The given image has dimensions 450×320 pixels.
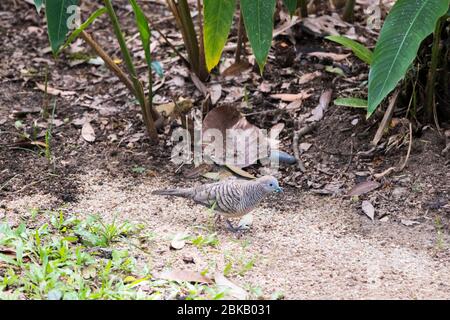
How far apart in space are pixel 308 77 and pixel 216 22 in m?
1.64

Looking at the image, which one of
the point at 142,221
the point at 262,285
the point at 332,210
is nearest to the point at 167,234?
the point at 142,221

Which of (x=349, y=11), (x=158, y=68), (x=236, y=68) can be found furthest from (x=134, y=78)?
(x=349, y=11)

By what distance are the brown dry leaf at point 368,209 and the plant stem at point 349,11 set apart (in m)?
2.08

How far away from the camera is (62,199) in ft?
15.9

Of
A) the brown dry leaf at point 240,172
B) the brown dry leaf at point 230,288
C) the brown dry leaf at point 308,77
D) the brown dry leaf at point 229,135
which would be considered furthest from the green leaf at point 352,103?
the brown dry leaf at point 230,288

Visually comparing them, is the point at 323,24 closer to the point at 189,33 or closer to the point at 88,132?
the point at 189,33

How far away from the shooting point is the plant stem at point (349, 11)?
20.3 feet

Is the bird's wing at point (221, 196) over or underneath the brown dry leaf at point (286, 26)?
underneath

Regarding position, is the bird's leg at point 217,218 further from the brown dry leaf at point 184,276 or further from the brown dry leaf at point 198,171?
the brown dry leaf at point 184,276

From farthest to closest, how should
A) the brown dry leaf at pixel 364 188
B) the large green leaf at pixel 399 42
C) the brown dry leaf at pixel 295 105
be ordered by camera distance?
the brown dry leaf at pixel 295 105 < the brown dry leaf at pixel 364 188 < the large green leaf at pixel 399 42

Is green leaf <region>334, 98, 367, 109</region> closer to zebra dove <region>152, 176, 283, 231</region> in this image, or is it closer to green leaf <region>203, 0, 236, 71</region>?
zebra dove <region>152, 176, 283, 231</region>

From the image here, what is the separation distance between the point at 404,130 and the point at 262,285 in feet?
6.20

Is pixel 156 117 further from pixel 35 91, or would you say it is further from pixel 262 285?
pixel 262 285

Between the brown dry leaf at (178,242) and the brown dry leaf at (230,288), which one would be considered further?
the brown dry leaf at (178,242)
